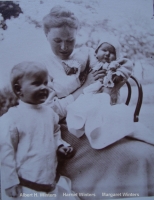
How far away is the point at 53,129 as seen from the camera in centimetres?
152

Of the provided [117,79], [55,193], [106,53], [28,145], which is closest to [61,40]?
[106,53]

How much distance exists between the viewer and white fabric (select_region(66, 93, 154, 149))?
60.5 inches

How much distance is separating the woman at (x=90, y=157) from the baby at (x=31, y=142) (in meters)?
0.07

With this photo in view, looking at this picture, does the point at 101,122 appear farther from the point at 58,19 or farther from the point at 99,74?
the point at 58,19

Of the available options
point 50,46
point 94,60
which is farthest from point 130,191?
point 50,46

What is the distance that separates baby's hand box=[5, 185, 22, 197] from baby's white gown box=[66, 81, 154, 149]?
386mm

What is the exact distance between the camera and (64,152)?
4.97 feet

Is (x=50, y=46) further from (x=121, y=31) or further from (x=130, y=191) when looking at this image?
(x=130, y=191)

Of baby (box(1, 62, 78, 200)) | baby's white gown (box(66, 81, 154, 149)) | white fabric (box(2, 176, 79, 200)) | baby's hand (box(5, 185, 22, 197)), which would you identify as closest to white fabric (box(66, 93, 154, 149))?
baby's white gown (box(66, 81, 154, 149))

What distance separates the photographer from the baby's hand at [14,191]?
1462 mm

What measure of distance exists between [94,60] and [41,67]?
0.30 metres

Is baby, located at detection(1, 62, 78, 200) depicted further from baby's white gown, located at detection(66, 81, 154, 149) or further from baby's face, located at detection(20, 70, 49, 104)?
baby's white gown, located at detection(66, 81, 154, 149)

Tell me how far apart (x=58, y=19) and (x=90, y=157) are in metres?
0.75

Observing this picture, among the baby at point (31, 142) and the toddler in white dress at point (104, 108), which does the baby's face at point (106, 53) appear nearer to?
the toddler in white dress at point (104, 108)
